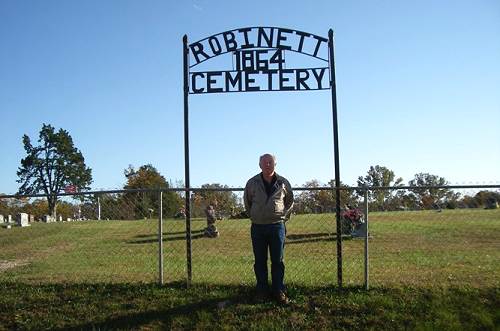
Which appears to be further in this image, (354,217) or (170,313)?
(354,217)

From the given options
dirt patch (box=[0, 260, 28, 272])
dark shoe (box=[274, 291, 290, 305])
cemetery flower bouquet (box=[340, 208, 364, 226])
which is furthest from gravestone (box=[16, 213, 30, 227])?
dark shoe (box=[274, 291, 290, 305])

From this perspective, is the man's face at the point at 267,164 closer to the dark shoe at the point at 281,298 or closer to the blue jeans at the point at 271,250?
the blue jeans at the point at 271,250

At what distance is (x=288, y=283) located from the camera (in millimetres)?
7008

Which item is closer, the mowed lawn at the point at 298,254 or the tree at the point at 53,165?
the mowed lawn at the point at 298,254

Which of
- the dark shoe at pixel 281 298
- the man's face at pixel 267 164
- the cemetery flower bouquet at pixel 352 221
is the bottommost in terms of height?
the dark shoe at pixel 281 298

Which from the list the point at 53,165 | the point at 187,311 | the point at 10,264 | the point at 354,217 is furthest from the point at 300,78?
the point at 53,165

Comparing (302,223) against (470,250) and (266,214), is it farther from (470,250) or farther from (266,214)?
(470,250)

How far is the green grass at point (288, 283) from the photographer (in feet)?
19.6

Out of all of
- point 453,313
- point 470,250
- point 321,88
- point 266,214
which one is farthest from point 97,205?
point 470,250

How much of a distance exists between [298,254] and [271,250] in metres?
3.86

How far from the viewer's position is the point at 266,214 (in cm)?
617

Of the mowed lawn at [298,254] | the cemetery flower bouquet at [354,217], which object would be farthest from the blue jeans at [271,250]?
the cemetery flower bouquet at [354,217]

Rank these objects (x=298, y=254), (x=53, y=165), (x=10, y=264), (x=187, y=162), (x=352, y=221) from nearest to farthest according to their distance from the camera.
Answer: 1. (x=187, y=162)
2. (x=298, y=254)
3. (x=10, y=264)
4. (x=352, y=221)
5. (x=53, y=165)

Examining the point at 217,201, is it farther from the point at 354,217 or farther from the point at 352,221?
the point at 352,221
